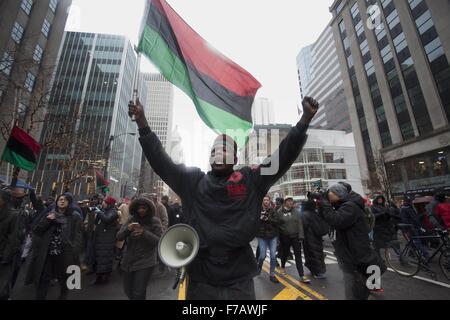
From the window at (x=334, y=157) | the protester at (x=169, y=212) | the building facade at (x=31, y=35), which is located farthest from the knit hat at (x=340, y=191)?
the window at (x=334, y=157)

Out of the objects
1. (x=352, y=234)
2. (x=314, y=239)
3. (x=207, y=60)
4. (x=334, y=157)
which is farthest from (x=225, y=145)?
(x=334, y=157)

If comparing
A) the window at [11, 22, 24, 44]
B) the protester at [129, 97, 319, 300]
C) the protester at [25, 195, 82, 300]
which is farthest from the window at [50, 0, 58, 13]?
the protester at [129, 97, 319, 300]

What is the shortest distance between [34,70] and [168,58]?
32.4 meters

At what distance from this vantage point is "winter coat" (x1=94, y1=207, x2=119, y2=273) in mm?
6039

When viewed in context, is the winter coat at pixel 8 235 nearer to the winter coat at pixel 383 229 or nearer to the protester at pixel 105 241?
the protester at pixel 105 241

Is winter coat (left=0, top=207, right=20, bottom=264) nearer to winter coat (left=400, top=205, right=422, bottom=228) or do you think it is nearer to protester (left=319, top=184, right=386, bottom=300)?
protester (left=319, top=184, right=386, bottom=300)

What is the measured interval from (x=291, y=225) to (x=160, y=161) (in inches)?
226

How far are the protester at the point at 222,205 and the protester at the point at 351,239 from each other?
2187mm

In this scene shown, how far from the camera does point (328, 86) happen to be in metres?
81.1

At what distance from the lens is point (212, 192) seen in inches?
80.8

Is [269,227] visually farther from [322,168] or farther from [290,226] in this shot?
[322,168]

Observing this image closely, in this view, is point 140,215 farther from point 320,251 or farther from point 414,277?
point 414,277

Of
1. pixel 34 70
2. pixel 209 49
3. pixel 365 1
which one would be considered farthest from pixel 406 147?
pixel 34 70

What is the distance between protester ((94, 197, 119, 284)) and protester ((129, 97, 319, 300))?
4665 mm
